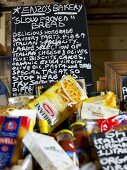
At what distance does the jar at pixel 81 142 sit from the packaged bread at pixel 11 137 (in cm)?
21

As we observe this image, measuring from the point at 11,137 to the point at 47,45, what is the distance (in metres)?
1.18

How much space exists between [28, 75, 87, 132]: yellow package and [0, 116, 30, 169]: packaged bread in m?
0.32

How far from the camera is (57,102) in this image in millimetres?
1465

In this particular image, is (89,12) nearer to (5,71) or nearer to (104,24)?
(104,24)

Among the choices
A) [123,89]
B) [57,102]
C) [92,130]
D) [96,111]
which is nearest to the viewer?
[92,130]

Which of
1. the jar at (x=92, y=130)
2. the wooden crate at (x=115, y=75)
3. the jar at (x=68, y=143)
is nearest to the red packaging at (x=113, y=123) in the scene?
the jar at (x=92, y=130)

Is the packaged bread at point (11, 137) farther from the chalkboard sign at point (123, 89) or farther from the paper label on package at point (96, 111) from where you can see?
the chalkboard sign at point (123, 89)

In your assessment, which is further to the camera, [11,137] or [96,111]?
[96,111]

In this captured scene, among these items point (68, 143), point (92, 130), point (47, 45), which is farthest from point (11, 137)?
point (47, 45)

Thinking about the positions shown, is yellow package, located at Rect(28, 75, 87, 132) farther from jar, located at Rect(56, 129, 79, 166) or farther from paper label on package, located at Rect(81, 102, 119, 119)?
jar, located at Rect(56, 129, 79, 166)

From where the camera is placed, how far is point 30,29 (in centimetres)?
217

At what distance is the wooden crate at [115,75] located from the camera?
1.63 m

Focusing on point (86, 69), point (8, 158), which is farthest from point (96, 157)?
point (86, 69)

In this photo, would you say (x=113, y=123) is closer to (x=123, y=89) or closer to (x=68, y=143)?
(x=68, y=143)
